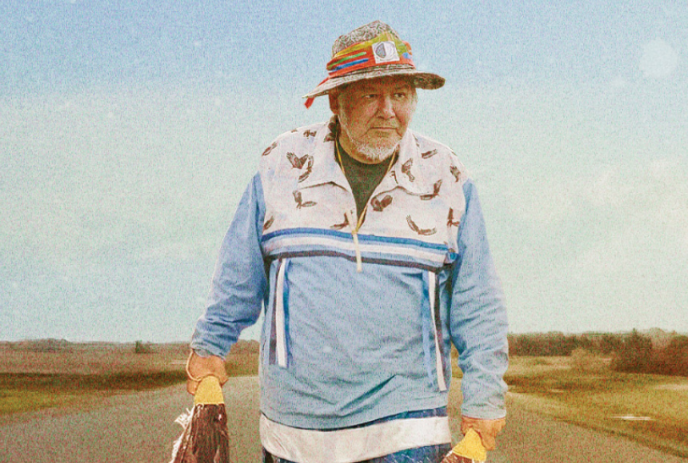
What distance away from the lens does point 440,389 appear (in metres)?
3.19

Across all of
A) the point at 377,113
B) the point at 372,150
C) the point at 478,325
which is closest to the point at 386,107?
the point at 377,113

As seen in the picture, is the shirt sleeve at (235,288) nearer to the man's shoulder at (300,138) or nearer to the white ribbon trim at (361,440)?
the man's shoulder at (300,138)

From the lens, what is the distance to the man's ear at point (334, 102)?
3416 millimetres

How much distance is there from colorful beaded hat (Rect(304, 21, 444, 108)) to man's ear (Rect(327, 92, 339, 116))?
4cm

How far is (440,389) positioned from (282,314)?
0.72m

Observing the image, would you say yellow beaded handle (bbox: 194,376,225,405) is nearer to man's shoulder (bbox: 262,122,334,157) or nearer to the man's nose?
man's shoulder (bbox: 262,122,334,157)

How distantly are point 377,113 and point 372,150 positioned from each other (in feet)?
0.52

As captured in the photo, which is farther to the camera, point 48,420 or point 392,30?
point 48,420

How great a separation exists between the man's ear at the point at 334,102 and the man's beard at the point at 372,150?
153 mm

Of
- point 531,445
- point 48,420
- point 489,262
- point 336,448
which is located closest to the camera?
point 336,448

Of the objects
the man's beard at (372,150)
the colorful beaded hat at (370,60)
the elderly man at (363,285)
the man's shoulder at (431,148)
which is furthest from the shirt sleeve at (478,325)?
the colorful beaded hat at (370,60)

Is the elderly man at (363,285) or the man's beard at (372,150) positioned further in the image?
the man's beard at (372,150)

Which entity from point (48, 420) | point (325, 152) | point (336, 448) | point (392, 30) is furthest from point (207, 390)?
point (48, 420)

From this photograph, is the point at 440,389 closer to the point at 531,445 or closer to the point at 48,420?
the point at 531,445
